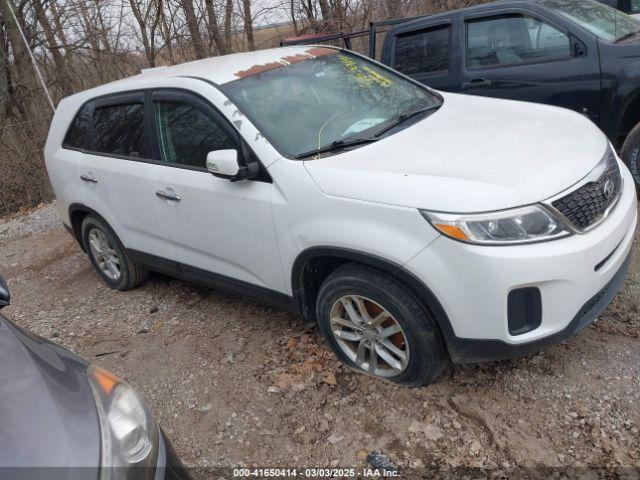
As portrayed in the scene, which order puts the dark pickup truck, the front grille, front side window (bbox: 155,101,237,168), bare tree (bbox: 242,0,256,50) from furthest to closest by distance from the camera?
bare tree (bbox: 242,0,256,50), the dark pickup truck, front side window (bbox: 155,101,237,168), the front grille

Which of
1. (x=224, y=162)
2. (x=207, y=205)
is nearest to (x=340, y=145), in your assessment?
(x=224, y=162)

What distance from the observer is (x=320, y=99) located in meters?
3.56

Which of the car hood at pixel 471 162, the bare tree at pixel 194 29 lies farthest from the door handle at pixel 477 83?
the bare tree at pixel 194 29

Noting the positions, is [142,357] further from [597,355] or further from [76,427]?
[597,355]

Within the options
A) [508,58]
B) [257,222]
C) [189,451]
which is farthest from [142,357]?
[508,58]

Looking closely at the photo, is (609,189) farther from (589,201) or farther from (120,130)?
(120,130)

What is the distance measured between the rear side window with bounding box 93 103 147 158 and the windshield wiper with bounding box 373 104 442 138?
1.68 meters

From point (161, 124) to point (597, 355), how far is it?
9.91ft

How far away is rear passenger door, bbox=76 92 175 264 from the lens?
395 centimetres

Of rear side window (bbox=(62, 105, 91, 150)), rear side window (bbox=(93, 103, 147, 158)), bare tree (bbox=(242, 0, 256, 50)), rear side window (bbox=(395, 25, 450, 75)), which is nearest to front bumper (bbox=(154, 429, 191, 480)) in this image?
rear side window (bbox=(93, 103, 147, 158))

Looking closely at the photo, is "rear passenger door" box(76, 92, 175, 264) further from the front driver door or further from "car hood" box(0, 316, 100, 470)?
"car hood" box(0, 316, 100, 470)

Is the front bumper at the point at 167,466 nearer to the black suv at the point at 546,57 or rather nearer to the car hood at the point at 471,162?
the car hood at the point at 471,162

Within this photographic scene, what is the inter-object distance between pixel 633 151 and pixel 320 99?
2.80m

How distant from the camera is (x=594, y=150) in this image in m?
2.93
